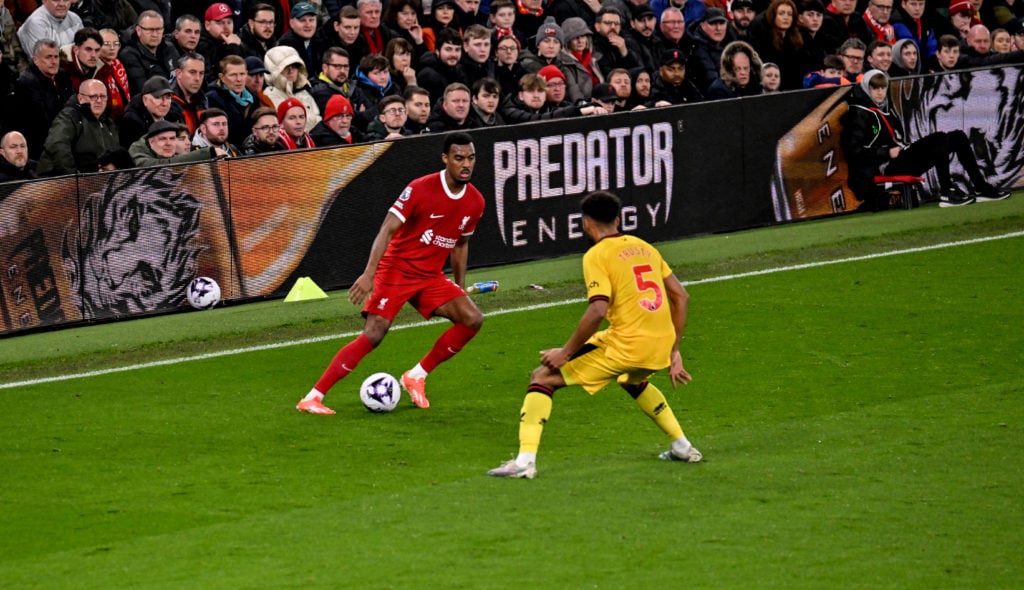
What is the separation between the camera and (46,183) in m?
14.1

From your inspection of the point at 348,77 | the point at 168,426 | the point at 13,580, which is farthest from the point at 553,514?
the point at 348,77

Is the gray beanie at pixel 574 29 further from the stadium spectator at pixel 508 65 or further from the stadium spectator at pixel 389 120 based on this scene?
the stadium spectator at pixel 389 120

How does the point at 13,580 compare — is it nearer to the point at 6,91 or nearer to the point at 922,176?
the point at 6,91

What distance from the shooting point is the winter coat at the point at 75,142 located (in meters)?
15.3

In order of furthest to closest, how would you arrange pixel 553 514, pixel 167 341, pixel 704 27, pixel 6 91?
1. pixel 704 27
2. pixel 6 91
3. pixel 167 341
4. pixel 553 514

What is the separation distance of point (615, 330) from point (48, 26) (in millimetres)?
9971

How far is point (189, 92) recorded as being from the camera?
54.4 ft

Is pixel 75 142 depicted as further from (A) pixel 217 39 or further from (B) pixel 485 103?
(B) pixel 485 103

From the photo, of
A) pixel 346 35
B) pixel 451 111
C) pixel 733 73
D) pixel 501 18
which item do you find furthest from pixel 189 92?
pixel 733 73

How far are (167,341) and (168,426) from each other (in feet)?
10.1

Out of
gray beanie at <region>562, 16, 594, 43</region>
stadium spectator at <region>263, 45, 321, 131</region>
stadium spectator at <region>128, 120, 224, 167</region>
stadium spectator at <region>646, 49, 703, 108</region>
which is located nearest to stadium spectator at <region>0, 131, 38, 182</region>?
stadium spectator at <region>128, 120, 224, 167</region>

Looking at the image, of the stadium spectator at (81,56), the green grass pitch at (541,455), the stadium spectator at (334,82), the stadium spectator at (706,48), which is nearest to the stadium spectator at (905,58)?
the stadium spectator at (706,48)

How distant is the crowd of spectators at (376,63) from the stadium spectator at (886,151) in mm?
1143

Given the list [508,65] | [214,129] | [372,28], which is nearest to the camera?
[214,129]
